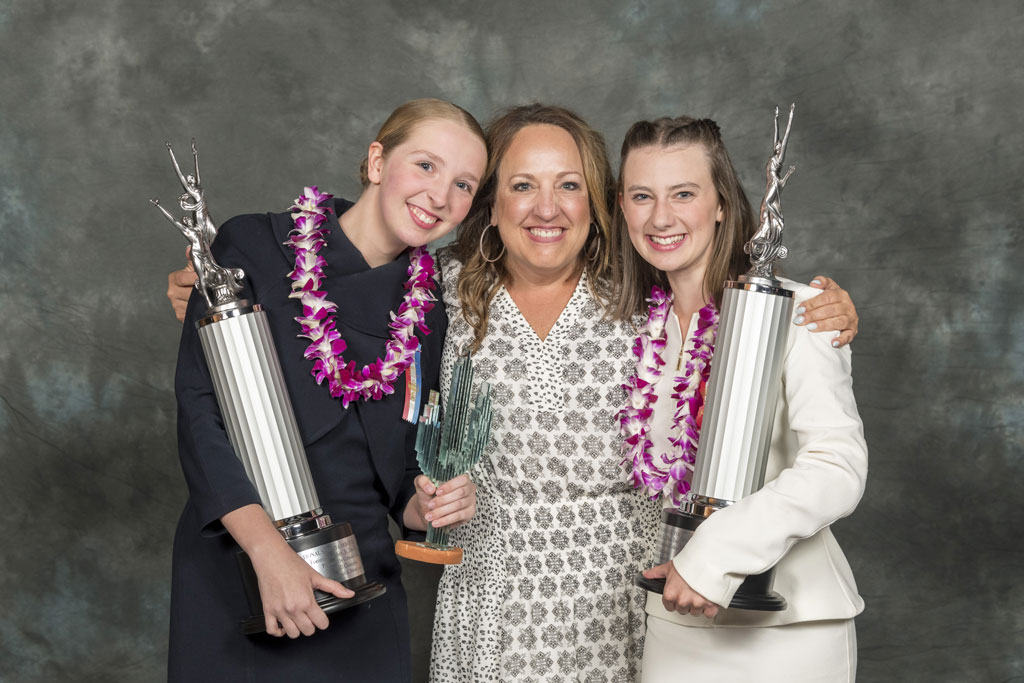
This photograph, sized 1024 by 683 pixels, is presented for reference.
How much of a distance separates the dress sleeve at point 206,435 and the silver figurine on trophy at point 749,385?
33.0 inches

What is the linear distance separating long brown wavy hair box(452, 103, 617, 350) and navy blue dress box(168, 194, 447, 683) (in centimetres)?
28

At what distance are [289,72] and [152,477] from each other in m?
1.69

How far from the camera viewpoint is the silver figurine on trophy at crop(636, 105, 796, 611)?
6.52 ft

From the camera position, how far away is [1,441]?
3.93 m

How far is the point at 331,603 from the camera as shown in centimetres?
197

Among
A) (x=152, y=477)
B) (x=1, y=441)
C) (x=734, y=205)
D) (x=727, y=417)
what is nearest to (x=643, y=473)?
(x=727, y=417)

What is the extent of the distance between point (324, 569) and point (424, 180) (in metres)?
0.96

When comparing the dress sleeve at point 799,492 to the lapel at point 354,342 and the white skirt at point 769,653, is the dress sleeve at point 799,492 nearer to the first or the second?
the white skirt at point 769,653

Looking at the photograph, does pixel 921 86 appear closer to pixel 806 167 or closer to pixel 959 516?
pixel 806 167

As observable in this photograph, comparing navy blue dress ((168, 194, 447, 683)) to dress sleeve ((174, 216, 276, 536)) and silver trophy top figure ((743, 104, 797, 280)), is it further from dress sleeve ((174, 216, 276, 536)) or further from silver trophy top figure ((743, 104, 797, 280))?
silver trophy top figure ((743, 104, 797, 280))

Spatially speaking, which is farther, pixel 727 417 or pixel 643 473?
pixel 643 473

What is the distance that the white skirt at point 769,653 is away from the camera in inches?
82.7

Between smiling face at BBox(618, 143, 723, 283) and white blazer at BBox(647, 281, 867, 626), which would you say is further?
smiling face at BBox(618, 143, 723, 283)

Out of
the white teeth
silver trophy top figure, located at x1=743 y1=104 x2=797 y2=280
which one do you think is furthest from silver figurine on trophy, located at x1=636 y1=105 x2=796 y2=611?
the white teeth
